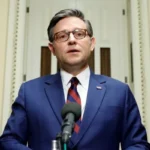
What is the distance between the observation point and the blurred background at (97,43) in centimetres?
262

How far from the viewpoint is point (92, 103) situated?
132cm

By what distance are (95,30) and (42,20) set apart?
0.58 meters

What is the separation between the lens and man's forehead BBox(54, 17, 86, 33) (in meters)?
1.41

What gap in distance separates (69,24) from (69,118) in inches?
27.0

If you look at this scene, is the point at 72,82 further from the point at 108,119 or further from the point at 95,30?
the point at 95,30

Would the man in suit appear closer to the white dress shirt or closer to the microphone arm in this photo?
the white dress shirt

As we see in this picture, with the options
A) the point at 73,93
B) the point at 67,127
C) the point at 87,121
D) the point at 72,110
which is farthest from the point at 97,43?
the point at 67,127

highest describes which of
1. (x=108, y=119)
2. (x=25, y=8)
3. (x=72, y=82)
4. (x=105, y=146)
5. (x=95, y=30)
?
(x=25, y=8)

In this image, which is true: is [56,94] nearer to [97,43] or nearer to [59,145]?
[59,145]

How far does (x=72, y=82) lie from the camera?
141cm

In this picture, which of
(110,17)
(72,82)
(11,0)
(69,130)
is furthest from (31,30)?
(69,130)

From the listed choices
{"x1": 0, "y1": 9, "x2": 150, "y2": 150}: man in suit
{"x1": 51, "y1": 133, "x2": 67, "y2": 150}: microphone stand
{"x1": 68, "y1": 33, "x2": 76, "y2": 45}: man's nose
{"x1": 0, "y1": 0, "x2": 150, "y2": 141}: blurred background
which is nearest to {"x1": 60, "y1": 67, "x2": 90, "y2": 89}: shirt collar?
{"x1": 0, "y1": 9, "x2": 150, "y2": 150}: man in suit

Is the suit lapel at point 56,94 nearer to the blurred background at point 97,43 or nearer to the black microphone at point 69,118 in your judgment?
the black microphone at point 69,118

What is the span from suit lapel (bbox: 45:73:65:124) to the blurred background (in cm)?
124
